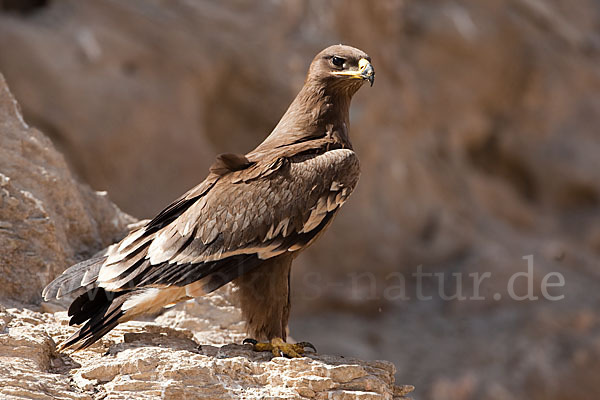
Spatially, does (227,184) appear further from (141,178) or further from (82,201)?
(141,178)

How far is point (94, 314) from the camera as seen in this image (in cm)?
384

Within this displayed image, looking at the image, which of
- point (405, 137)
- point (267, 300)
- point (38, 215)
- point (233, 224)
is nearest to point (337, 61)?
point (233, 224)

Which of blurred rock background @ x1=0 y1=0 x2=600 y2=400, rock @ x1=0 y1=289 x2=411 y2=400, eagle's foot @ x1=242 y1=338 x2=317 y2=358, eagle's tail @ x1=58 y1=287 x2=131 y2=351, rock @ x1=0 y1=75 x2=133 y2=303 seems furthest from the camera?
blurred rock background @ x1=0 y1=0 x2=600 y2=400

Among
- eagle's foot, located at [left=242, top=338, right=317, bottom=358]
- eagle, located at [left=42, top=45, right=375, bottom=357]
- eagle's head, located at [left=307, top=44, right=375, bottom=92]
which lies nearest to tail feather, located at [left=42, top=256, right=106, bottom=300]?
eagle, located at [left=42, top=45, right=375, bottom=357]

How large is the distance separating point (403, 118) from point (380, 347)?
10.3 feet

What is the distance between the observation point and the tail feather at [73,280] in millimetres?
3857

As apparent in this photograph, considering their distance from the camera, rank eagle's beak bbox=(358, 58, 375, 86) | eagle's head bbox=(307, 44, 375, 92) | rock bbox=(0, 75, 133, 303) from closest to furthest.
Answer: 1. rock bbox=(0, 75, 133, 303)
2. eagle's beak bbox=(358, 58, 375, 86)
3. eagle's head bbox=(307, 44, 375, 92)

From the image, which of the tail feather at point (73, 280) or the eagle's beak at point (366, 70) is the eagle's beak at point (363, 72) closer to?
the eagle's beak at point (366, 70)

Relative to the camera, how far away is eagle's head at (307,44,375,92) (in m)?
4.59

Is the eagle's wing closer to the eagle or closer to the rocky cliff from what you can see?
the eagle

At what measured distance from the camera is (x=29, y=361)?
3.51 m

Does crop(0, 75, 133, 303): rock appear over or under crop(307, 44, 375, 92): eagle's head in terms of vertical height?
under

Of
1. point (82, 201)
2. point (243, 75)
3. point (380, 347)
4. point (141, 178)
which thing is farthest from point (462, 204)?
point (82, 201)

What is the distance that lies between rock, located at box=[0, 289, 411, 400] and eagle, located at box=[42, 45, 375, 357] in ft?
0.40
